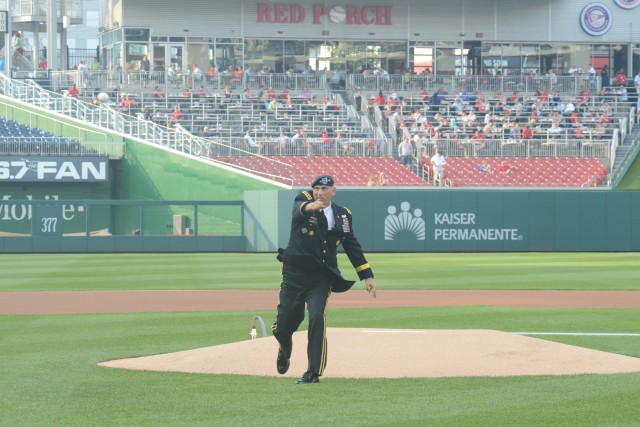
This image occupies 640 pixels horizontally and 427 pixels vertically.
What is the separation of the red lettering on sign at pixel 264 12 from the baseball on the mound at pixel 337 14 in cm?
295

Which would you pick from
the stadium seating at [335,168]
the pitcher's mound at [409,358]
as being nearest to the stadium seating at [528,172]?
the stadium seating at [335,168]

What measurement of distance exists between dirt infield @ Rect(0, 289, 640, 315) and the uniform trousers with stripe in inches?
318

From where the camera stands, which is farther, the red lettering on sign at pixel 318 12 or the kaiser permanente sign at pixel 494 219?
the red lettering on sign at pixel 318 12

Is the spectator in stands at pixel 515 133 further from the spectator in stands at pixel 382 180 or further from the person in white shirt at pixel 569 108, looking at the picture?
the spectator in stands at pixel 382 180

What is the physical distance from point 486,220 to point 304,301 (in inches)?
1077

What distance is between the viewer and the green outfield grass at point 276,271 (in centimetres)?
2338

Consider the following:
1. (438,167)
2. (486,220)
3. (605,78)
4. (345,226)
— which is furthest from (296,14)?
(345,226)

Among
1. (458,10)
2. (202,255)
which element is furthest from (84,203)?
(458,10)

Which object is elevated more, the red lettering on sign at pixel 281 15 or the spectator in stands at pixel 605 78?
the red lettering on sign at pixel 281 15

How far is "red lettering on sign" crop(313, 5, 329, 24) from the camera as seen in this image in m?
53.9

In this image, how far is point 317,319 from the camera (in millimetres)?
10055

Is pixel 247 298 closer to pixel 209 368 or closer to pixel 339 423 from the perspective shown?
pixel 209 368

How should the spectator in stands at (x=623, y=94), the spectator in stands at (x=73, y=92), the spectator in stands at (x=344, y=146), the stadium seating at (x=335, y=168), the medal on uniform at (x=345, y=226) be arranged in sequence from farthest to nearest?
1. the spectator in stands at (x=623, y=94)
2. the spectator in stands at (x=73, y=92)
3. the spectator in stands at (x=344, y=146)
4. the stadium seating at (x=335, y=168)
5. the medal on uniform at (x=345, y=226)

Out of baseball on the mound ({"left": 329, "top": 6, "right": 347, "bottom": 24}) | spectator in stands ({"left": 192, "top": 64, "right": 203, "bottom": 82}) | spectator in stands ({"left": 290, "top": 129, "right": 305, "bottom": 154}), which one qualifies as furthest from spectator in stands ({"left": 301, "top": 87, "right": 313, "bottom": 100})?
spectator in stands ({"left": 290, "top": 129, "right": 305, "bottom": 154})
